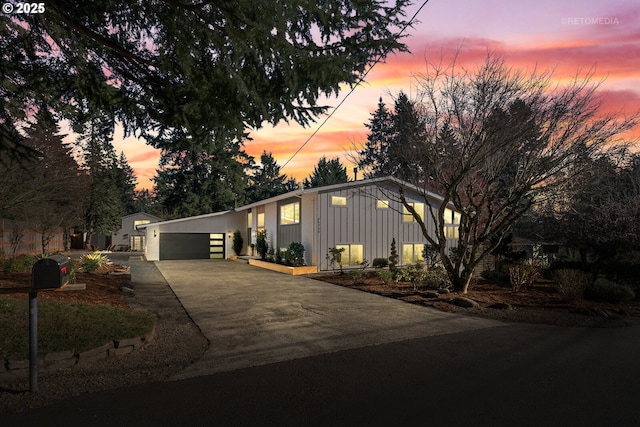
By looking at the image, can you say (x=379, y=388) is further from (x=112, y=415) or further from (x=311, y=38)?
(x=311, y=38)

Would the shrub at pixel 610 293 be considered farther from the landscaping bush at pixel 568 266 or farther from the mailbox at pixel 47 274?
the mailbox at pixel 47 274

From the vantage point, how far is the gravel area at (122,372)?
4168 mm

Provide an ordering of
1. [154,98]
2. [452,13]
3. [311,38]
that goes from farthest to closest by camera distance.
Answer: [452,13] < [154,98] < [311,38]

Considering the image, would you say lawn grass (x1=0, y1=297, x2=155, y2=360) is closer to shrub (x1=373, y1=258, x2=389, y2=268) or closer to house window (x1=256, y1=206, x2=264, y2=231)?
shrub (x1=373, y1=258, x2=389, y2=268)

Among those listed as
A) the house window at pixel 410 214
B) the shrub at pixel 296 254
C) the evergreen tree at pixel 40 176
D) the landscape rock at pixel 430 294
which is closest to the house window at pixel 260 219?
the shrub at pixel 296 254

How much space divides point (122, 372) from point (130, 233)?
46.4 m

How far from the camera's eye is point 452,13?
29.8 feet

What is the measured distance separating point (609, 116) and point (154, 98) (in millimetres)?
10925

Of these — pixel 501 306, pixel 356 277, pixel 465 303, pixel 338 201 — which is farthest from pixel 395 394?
pixel 338 201

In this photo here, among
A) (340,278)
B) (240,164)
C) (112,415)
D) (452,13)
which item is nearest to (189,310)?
(112,415)

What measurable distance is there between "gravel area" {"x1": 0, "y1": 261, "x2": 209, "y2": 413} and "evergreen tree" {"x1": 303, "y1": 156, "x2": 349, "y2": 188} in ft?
131

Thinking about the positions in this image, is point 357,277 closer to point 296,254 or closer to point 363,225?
point 296,254

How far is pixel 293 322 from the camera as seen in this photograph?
26.7 feet

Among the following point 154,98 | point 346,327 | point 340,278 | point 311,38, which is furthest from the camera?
point 340,278
